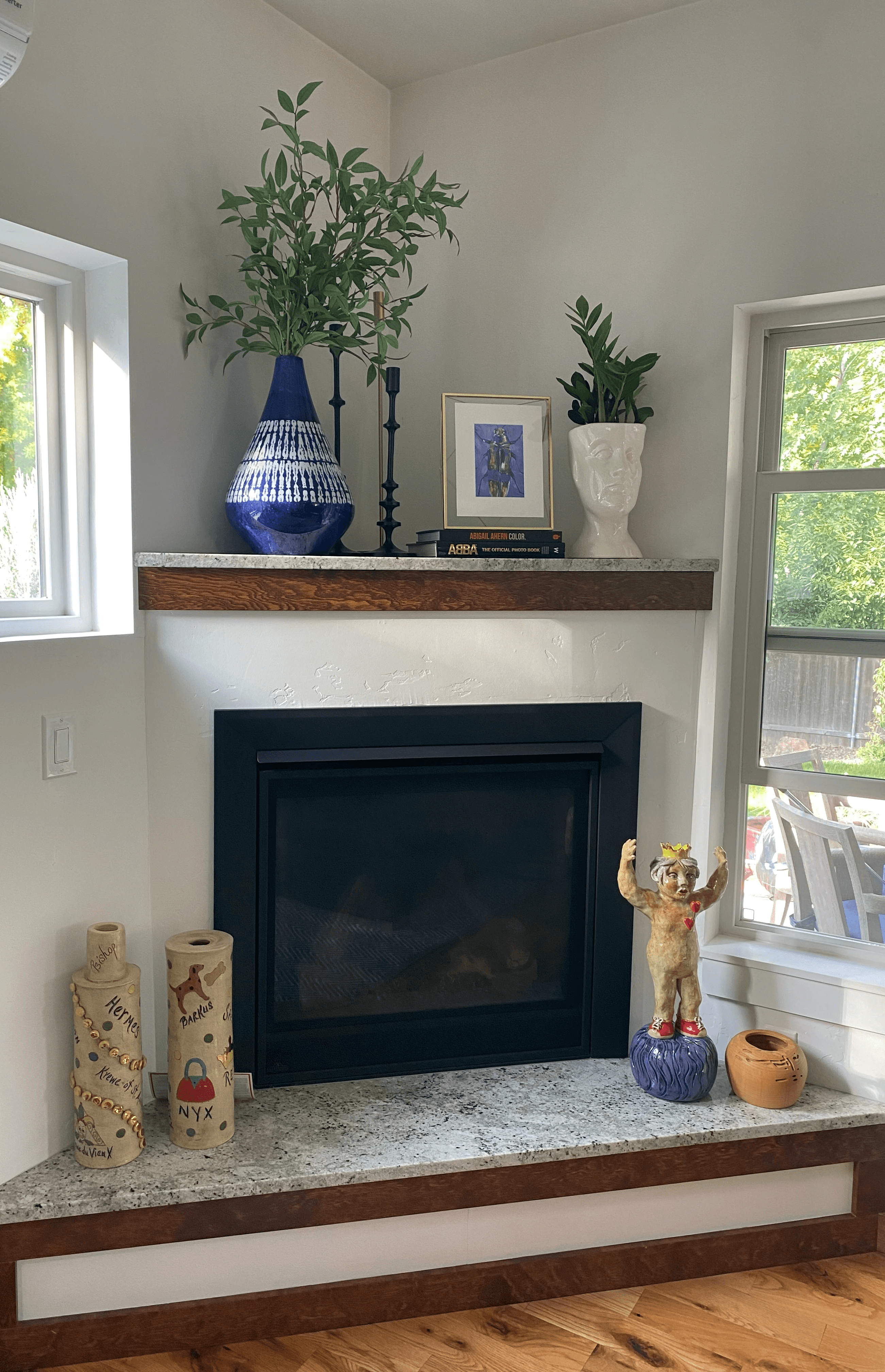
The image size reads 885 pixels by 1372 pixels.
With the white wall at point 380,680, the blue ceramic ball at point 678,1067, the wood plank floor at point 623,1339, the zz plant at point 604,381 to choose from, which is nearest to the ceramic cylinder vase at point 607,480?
the zz plant at point 604,381

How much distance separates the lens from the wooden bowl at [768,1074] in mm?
1929

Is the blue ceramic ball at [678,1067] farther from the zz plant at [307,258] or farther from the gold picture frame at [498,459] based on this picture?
the zz plant at [307,258]

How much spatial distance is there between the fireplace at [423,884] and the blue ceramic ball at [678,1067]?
19cm

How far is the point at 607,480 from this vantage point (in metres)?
2.09

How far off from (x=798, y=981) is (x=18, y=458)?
1860 mm

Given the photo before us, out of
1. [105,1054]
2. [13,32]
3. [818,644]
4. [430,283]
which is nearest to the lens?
[13,32]

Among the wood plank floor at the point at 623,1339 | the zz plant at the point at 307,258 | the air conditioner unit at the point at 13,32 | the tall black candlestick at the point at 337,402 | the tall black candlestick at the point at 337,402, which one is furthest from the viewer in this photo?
the tall black candlestick at the point at 337,402

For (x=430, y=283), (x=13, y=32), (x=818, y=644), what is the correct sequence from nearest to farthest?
1. (x=13, y=32)
2. (x=818, y=644)
3. (x=430, y=283)

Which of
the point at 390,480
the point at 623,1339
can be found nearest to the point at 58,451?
the point at 390,480

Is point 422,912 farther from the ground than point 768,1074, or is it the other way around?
point 422,912

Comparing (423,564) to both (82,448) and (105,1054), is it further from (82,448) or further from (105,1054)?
(105,1054)

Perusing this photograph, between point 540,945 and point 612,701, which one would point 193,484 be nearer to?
point 612,701

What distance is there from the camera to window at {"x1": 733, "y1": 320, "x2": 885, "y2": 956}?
2057mm

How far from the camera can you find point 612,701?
211 centimetres
